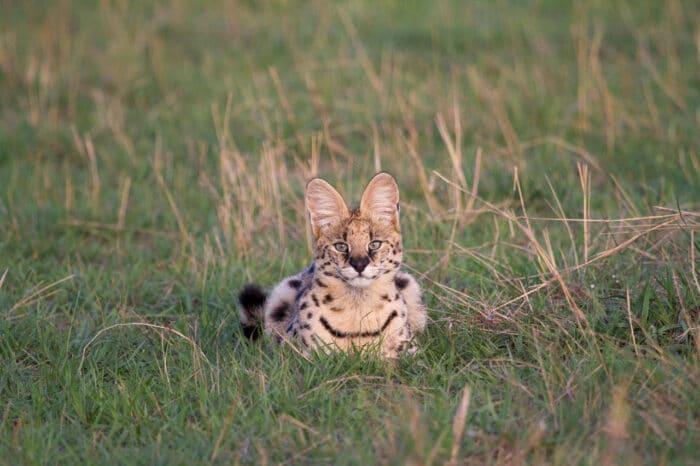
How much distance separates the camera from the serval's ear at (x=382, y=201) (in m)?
5.15

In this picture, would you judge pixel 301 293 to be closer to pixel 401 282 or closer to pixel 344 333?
pixel 344 333

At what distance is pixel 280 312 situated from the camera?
5.49 metres

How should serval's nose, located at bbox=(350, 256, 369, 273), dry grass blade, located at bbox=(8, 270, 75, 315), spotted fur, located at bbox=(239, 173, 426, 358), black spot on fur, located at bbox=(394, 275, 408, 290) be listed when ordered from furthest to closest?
dry grass blade, located at bbox=(8, 270, 75, 315) < black spot on fur, located at bbox=(394, 275, 408, 290) < spotted fur, located at bbox=(239, 173, 426, 358) < serval's nose, located at bbox=(350, 256, 369, 273)

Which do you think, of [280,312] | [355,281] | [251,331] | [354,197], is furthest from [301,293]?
[354,197]

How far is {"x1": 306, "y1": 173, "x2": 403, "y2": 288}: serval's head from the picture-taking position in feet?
16.2

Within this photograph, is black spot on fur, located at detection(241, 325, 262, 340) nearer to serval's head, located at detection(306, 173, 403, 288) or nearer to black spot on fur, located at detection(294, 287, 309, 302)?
black spot on fur, located at detection(294, 287, 309, 302)

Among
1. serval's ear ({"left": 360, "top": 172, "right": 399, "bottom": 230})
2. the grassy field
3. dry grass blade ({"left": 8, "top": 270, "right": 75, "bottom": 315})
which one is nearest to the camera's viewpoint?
the grassy field

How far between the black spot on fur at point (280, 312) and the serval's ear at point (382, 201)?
73cm

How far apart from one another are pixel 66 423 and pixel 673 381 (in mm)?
2684

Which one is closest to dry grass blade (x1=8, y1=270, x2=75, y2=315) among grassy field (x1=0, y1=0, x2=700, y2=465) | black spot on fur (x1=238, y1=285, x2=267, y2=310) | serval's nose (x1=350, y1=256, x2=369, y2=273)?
grassy field (x1=0, y1=0, x2=700, y2=465)

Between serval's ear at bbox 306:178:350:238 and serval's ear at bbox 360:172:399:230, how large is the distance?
11 centimetres

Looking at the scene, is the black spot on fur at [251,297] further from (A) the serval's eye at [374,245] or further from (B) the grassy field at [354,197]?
(A) the serval's eye at [374,245]

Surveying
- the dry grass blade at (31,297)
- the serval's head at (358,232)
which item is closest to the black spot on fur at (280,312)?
the serval's head at (358,232)

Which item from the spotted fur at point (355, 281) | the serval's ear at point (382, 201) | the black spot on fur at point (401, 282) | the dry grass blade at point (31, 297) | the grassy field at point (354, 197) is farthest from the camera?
the dry grass blade at point (31, 297)
